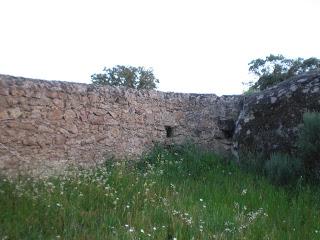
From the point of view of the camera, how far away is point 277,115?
723cm

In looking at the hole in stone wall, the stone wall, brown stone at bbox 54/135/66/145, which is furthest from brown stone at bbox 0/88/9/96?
the hole in stone wall

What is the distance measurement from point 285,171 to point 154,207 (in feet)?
7.41

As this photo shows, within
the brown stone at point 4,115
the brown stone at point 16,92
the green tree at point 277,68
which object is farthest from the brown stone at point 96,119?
the green tree at point 277,68

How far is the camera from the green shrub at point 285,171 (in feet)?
20.0

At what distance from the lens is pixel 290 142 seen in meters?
6.79

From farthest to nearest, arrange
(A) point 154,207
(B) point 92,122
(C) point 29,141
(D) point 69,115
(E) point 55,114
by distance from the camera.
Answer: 1. (B) point 92,122
2. (D) point 69,115
3. (E) point 55,114
4. (C) point 29,141
5. (A) point 154,207

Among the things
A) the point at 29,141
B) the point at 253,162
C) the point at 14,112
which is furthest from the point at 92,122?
the point at 253,162

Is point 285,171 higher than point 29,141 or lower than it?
lower

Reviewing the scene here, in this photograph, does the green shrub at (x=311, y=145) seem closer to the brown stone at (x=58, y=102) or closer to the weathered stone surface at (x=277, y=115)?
the weathered stone surface at (x=277, y=115)

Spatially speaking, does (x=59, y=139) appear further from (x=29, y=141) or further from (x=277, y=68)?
(x=277, y=68)

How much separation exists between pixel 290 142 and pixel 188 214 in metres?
2.88

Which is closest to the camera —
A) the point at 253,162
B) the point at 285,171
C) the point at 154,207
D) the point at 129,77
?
the point at 154,207

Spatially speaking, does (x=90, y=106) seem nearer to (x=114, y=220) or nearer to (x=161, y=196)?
(x=161, y=196)

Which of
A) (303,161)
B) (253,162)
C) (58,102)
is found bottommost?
(253,162)
